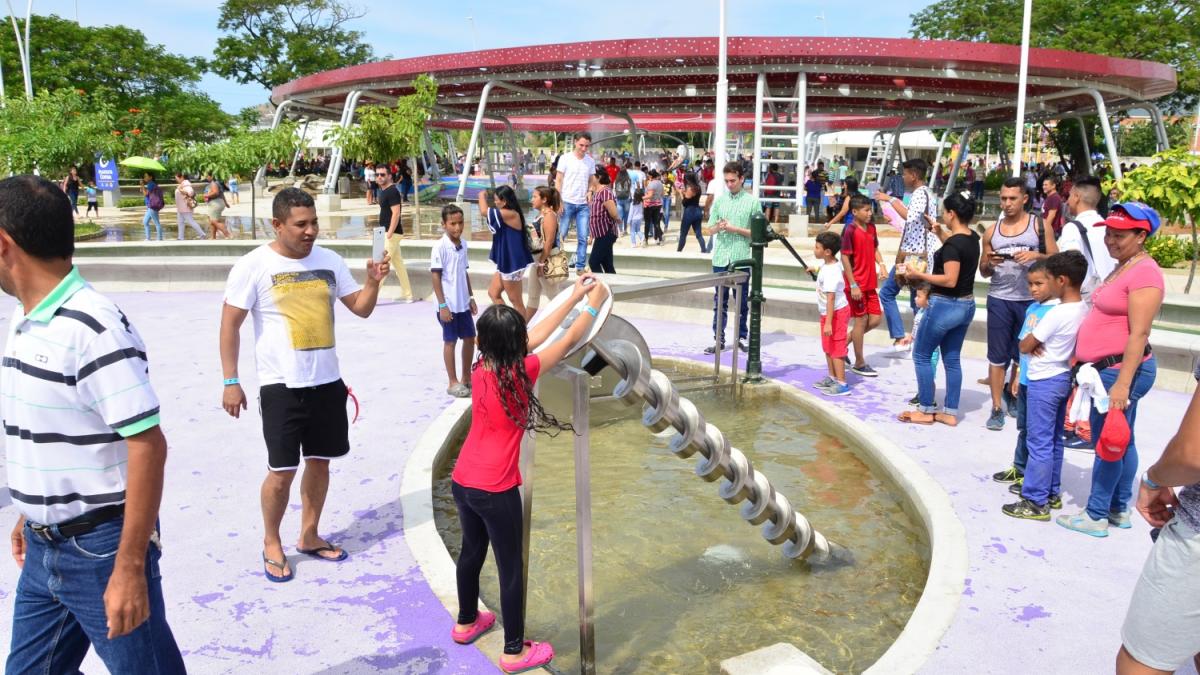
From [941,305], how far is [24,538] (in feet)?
19.4

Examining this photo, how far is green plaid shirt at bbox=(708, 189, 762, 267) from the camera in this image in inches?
340

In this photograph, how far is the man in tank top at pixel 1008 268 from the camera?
6280 mm

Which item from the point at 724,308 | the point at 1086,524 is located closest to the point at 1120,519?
the point at 1086,524

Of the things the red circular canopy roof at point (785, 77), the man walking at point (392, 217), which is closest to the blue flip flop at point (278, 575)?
the man walking at point (392, 217)

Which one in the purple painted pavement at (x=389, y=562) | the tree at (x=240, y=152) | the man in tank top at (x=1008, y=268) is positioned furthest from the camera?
the tree at (x=240, y=152)

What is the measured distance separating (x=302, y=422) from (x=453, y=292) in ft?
10.3

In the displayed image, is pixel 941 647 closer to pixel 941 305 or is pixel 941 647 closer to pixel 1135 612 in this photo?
pixel 1135 612

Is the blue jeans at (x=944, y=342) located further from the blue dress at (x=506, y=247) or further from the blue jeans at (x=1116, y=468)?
the blue dress at (x=506, y=247)

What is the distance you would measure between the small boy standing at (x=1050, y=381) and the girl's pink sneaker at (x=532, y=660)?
3.03 m

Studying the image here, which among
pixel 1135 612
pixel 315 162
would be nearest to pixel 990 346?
pixel 1135 612

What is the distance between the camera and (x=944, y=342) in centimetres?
675

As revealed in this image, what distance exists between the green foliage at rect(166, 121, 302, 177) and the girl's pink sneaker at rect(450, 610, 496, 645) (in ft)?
67.7

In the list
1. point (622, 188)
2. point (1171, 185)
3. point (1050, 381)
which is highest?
point (622, 188)

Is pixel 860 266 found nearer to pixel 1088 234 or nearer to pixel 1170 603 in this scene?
pixel 1088 234
